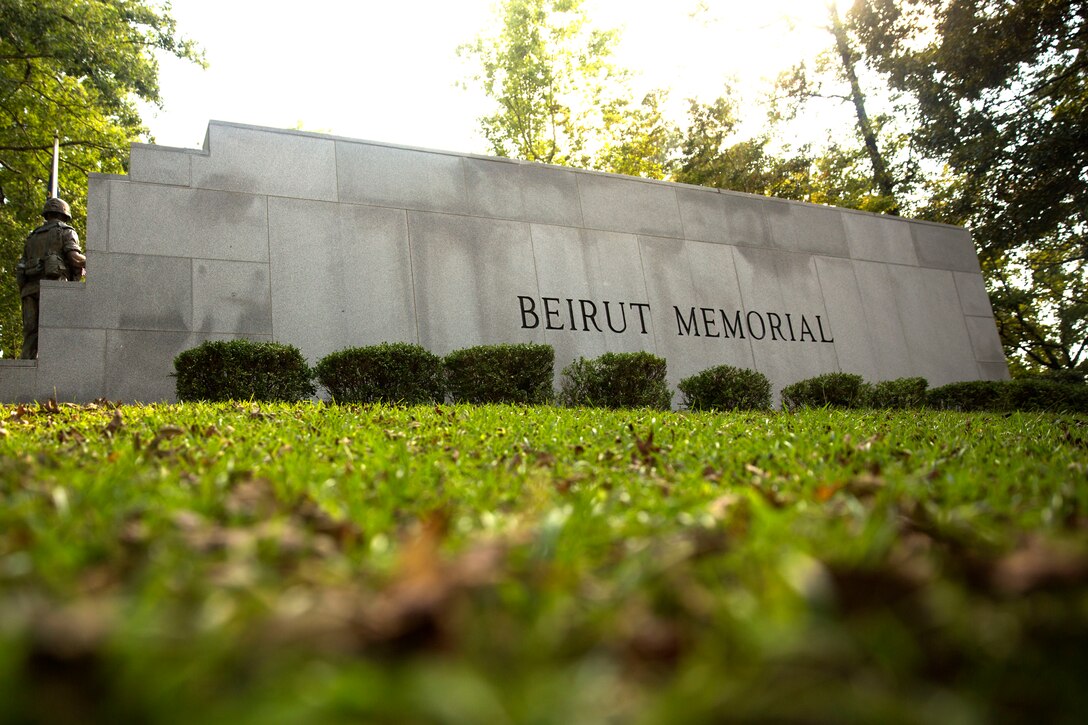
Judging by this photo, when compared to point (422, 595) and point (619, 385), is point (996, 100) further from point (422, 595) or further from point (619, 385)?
point (422, 595)

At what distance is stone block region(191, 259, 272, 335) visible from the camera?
1185cm

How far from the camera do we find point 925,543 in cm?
238

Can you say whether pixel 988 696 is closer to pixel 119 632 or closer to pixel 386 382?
pixel 119 632

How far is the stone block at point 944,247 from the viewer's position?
19578 millimetres

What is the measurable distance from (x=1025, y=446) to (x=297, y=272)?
32.4 feet

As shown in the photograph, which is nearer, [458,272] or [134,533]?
[134,533]

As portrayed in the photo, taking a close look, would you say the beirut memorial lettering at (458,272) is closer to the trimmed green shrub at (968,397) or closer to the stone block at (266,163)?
the stone block at (266,163)

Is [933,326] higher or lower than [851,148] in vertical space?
lower

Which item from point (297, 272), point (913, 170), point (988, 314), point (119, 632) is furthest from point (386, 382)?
point (913, 170)

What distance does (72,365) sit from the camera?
35.6ft

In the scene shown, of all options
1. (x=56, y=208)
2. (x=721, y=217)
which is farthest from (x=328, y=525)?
(x=721, y=217)

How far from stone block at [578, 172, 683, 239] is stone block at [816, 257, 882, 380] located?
143 inches

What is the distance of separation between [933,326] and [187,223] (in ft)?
50.0

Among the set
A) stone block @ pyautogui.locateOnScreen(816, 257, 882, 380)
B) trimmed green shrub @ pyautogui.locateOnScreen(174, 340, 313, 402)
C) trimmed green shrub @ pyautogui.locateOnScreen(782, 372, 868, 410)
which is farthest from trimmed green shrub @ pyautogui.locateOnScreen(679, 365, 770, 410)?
trimmed green shrub @ pyautogui.locateOnScreen(174, 340, 313, 402)
